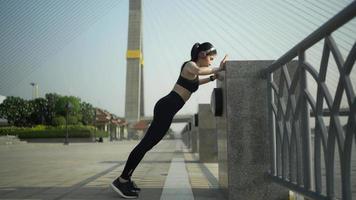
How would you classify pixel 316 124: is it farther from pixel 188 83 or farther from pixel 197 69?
pixel 188 83

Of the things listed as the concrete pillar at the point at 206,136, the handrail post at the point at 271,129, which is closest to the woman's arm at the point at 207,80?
the handrail post at the point at 271,129

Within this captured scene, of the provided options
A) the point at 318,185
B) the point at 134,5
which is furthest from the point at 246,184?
the point at 134,5

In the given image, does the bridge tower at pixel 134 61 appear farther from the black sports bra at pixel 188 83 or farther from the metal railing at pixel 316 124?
the metal railing at pixel 316 124

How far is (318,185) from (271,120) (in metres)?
1.45

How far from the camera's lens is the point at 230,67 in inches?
186

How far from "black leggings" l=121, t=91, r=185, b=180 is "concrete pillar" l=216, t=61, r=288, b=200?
0.56 m

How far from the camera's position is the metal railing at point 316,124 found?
2.49 meters

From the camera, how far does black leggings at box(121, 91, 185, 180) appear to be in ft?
15.8

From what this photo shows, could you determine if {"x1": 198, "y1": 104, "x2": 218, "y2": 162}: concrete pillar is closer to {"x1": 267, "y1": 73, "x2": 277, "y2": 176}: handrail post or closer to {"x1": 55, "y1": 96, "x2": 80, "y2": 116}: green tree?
{"x1": 267, "y1": 73, "x2": 277, "y2": 176}: handrail post

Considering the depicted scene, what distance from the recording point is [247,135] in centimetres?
462

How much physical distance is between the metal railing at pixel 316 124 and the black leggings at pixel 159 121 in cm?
101

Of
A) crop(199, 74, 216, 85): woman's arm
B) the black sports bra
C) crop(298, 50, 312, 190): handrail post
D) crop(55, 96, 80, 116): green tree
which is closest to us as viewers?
crop(298, 50, 312, 190): handrail post

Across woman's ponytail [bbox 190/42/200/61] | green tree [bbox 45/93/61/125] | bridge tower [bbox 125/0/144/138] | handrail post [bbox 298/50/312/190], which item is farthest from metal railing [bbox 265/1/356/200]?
green tree [bbox 45/93/61/125]

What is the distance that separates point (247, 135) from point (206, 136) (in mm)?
8926
